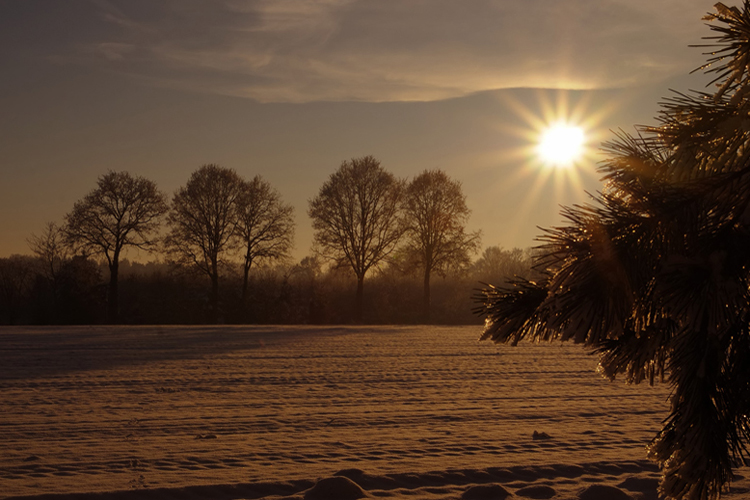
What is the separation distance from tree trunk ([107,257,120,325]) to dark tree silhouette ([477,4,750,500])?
41.4m

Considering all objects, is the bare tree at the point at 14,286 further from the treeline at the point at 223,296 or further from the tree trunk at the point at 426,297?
the tree trunk at the point at 426,297

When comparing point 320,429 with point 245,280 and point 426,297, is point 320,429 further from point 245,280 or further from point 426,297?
point 426,297

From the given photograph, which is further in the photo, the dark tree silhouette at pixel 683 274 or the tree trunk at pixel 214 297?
the tree trunk at pixel 214 297

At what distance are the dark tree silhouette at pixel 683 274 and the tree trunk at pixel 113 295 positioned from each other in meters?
41.4

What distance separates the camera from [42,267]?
137ft

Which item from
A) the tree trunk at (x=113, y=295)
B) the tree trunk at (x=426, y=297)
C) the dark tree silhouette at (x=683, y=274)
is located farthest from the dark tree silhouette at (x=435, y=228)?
the dark tree silhouette at (x=683, y=274)

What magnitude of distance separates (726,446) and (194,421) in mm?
8156

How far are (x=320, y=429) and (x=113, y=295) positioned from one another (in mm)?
35555

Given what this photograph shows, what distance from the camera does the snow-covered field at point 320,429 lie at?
256 inches

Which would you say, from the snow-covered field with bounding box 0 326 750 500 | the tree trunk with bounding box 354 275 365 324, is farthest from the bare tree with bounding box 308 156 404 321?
the snow-covered field with bounding box 0 326 750 500

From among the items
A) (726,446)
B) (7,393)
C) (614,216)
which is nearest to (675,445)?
(726,446)

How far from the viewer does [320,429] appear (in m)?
9.19

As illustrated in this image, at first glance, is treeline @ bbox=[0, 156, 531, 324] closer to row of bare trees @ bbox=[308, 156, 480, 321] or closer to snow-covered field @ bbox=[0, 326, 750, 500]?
row of bare trees @ bbox=[308, 156, 480, 321]

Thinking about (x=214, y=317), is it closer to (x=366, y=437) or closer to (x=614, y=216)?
(x=366, y=437)
